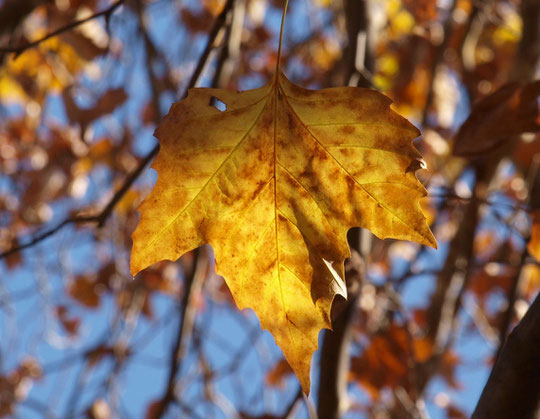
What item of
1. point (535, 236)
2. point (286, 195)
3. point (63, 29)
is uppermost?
point (63, 29)

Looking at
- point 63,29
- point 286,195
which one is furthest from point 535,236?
point 63,29

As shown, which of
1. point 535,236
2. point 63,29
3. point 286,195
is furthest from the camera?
point 535,236

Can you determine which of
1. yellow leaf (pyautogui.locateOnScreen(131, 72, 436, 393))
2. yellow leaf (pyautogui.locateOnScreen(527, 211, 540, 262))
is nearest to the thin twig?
yellow leaf (pyautogui.locateOnScreen(131, 72, 436, 393))

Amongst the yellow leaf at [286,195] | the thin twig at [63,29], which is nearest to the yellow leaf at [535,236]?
the yellow leaf at [286,195]

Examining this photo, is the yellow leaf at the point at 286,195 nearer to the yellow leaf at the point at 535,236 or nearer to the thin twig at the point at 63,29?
the thin twig at the point at 63,29

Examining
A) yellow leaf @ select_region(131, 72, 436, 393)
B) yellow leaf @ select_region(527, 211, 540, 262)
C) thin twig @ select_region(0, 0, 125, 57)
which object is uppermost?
thin twig @ select_region(0, 0, 125, 57)

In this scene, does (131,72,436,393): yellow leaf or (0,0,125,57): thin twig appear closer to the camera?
(131,72,436,393): yellow leaf

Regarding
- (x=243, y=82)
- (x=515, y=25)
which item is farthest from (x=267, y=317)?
(x=515, y=25)

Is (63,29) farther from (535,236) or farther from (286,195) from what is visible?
(535,236)

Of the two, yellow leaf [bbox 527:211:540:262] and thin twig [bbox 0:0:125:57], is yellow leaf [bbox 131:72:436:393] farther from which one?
yellow leaf [bbox 527:211:540:262]
